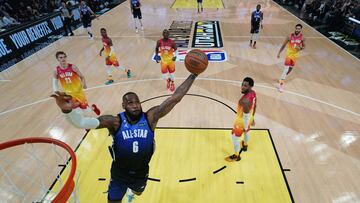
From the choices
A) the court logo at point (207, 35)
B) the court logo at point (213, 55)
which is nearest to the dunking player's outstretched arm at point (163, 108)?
the court logo at point (213, 55)

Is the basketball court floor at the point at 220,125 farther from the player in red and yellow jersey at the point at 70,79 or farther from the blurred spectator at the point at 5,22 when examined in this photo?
the blurred spectator at the point at 5,22

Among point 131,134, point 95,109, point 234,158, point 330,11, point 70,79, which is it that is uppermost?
point 131,134

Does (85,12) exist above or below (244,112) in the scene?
below

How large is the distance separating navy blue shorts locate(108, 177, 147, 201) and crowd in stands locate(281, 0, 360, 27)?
582 inches

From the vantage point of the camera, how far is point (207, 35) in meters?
13.6

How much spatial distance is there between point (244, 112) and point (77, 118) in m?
3.06

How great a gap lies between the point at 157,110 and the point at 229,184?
2.45 m

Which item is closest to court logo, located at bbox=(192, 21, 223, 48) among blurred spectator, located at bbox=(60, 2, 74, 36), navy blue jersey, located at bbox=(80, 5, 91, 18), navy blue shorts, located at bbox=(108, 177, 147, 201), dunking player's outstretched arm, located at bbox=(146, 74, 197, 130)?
navy blue jersey, located at bbox=(80, 5, 91, 18)

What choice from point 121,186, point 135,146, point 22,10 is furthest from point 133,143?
point 22,10

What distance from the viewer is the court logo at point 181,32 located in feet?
41.2

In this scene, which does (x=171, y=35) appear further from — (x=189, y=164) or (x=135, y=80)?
(x=189, y=164)

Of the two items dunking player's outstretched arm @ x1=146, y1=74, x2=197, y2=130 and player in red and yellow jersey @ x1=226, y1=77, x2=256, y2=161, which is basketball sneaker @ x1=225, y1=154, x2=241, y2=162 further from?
dunking player's outstretched arm @ x1=146, y1=74, x2=197, y2=130

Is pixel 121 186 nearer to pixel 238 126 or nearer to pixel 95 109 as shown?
pixel 238 126

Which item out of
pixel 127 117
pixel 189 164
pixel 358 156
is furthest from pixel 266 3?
pixel 127 117
